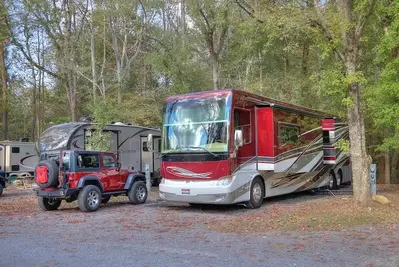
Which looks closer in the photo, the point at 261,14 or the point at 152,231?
the point at 152,231

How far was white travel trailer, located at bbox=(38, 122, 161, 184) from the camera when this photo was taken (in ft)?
57.9

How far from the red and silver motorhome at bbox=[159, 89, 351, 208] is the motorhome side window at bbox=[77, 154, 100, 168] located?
1966 mm

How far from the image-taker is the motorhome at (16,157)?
79.7 ft

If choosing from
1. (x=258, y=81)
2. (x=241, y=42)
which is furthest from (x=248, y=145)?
(x=241, y=42)

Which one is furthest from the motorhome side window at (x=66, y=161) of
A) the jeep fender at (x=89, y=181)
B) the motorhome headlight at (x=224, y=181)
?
the motorhome headlight at (x=224, y=181)

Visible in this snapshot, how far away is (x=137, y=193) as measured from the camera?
1407 centimetres

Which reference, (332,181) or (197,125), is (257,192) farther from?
(332,181)

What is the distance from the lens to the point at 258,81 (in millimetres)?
21281

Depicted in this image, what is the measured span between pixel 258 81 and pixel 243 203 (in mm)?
10030

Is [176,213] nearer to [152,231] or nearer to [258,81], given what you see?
[152,231]

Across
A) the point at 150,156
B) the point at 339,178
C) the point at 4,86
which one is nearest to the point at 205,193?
the point at 339,178

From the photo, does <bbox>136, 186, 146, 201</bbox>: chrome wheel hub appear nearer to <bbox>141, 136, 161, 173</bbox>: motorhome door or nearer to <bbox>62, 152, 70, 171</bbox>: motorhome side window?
<bbox>62, 152, 70, 171</bbox>: motorhome side window

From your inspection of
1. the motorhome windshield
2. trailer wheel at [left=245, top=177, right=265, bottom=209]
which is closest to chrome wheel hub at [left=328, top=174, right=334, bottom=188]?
trailer wheel at [left=245, top=177, right=265, bottom=209]

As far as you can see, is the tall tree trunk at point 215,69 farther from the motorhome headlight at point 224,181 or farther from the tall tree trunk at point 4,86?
the tall tree trunk at point 4,86
